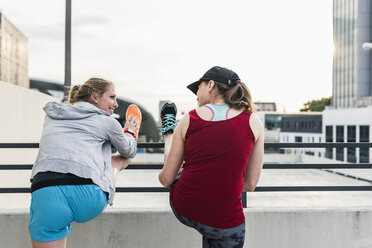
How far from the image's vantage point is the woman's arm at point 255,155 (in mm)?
2100

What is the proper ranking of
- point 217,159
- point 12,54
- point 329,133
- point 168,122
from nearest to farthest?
point 217,159 < point 168,122 < point 12,54 < point 329,133

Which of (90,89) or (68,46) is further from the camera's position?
(68,46)

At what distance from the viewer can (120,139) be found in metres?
2.39

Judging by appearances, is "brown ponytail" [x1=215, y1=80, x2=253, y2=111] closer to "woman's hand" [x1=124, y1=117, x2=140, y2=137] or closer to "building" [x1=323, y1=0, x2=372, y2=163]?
"woman's hand" [x1=124, y1=117, x2=140, y2=137]

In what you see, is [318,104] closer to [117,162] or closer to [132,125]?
[132,125]

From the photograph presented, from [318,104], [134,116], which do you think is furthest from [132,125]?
[318,104]

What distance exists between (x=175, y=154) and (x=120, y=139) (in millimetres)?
465

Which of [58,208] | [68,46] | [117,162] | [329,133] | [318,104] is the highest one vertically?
[318,104]

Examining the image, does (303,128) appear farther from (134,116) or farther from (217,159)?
(217,159)

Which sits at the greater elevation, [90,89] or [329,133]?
[90,89]

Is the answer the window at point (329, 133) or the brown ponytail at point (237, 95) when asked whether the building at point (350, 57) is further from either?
the brown ponytail at point (237, 95)

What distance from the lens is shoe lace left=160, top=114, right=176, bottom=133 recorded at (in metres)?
2.63

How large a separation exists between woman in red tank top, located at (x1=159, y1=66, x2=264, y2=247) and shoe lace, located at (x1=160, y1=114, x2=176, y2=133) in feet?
1.51

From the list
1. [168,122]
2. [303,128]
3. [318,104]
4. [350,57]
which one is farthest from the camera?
[318,104]
